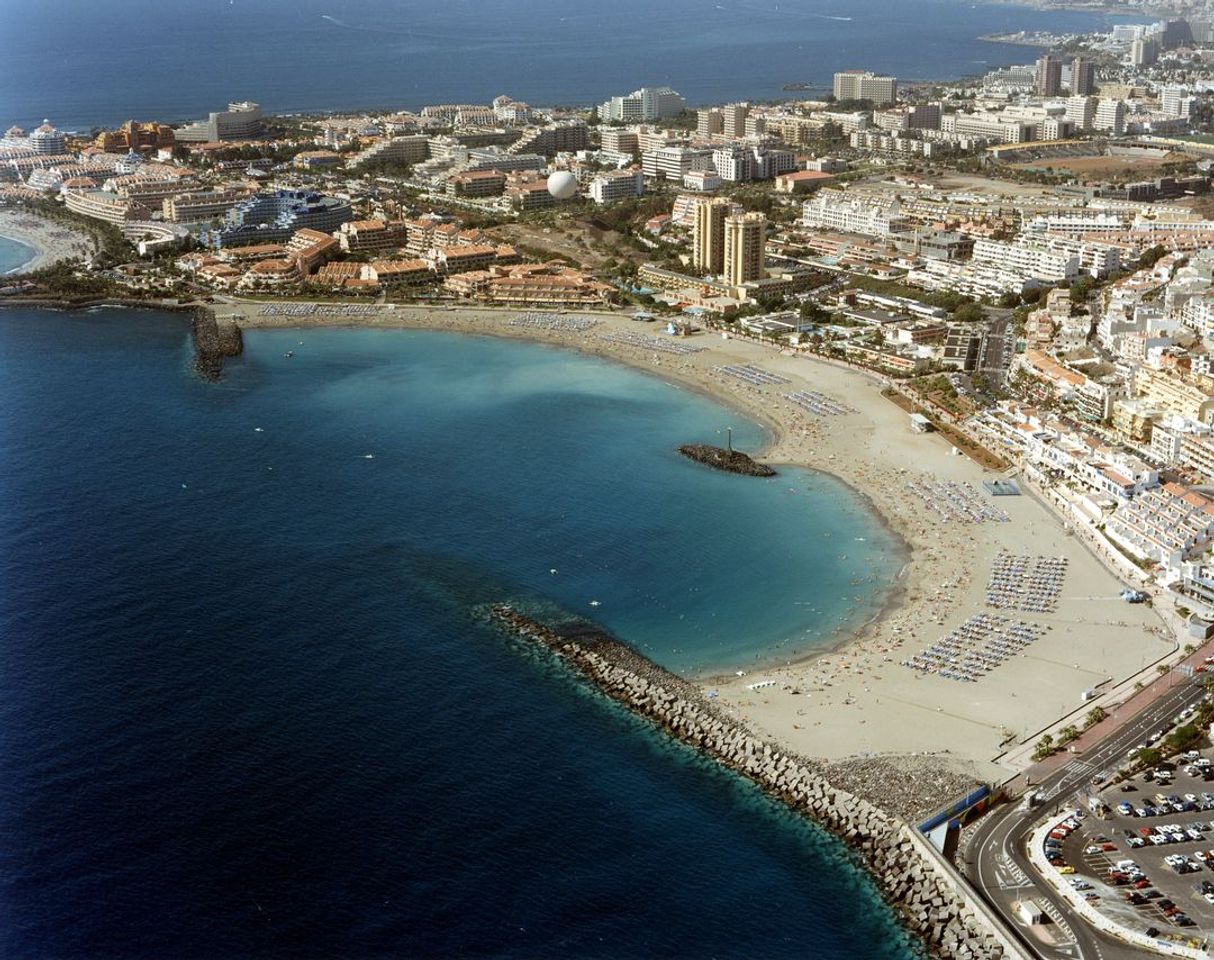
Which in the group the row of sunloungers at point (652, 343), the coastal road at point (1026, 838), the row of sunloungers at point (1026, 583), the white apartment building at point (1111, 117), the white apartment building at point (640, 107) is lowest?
the coastal road at point (1026, 838)

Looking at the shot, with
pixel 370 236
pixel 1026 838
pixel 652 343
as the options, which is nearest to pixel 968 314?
pixel 652 343

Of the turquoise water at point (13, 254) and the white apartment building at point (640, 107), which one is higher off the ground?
the white apartment building at point (640, 107)

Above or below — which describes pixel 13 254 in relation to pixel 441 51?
below

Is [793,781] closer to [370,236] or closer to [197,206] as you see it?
[370,236]

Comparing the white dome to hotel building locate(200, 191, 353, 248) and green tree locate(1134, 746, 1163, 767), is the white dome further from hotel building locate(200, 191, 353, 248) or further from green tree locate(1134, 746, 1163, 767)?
green tree locate(1134, 746, 1163, 767)

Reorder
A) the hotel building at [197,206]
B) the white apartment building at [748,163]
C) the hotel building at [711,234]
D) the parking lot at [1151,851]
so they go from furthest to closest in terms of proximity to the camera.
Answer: the white apartment building at [748,163] < the hotel building at [197,206] < the hotel building at [711,234] < the parking lot at [1151,851]

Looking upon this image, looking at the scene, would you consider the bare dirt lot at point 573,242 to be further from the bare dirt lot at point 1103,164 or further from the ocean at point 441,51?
the ocean at point 441,51

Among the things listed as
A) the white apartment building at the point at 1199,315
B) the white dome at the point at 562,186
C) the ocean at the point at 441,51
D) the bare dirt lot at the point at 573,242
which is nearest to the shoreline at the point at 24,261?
the bare dirt lot at the point at 573,242
